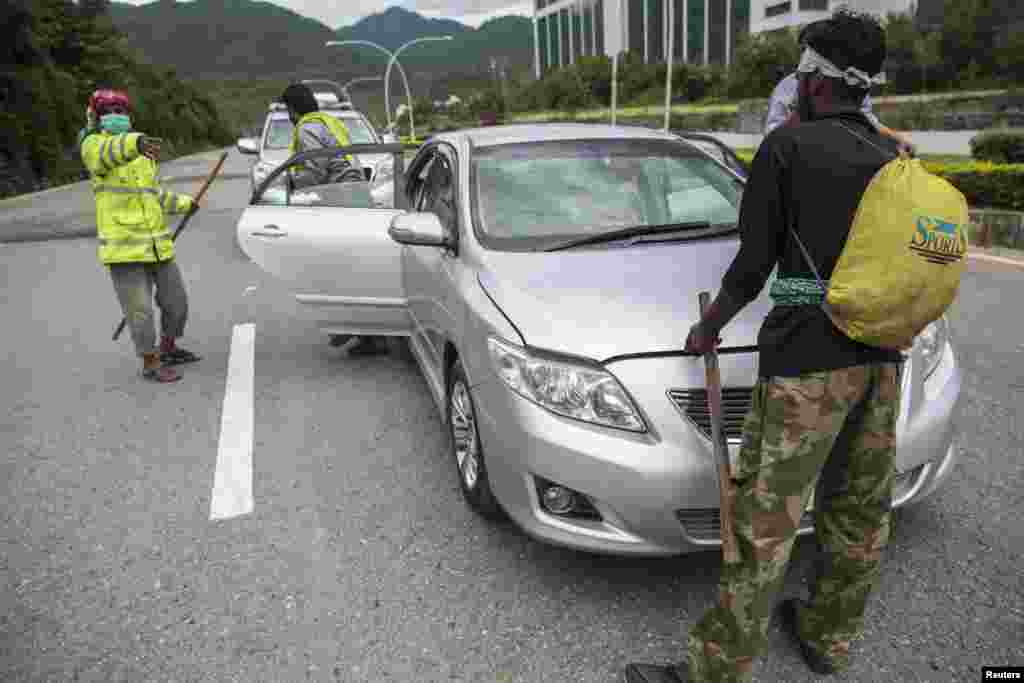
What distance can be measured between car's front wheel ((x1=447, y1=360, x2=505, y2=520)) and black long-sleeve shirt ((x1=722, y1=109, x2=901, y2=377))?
132 centimetres

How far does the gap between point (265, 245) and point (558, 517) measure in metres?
3.07

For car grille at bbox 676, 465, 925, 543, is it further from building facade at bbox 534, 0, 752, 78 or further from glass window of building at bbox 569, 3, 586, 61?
glass window of building at bbox 569, 3, 586, 61

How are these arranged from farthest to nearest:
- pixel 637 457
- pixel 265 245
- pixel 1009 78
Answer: pixel 1009 78 < pixel 265 245 < pixel 637 457

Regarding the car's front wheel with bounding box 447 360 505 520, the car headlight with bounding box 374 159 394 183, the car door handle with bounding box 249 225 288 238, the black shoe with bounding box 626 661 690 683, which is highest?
the car headlight with bounding box 374 159 394 183

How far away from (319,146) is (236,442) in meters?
3.04

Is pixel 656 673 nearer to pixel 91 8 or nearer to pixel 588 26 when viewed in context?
pixel 91 8

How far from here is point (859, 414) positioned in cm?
215

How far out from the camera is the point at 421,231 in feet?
11.7

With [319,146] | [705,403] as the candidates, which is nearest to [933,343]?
[705,403]

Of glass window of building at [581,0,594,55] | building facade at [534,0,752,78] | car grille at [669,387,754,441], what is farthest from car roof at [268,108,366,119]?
glass window of building at [581,0,594,55]

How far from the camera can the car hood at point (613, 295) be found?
2625 millimetres

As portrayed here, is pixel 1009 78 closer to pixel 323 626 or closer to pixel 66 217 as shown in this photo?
pixel 66 217

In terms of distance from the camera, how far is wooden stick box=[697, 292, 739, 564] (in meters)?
2.17

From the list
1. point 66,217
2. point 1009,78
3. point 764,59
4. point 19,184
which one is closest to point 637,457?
point 66,217
